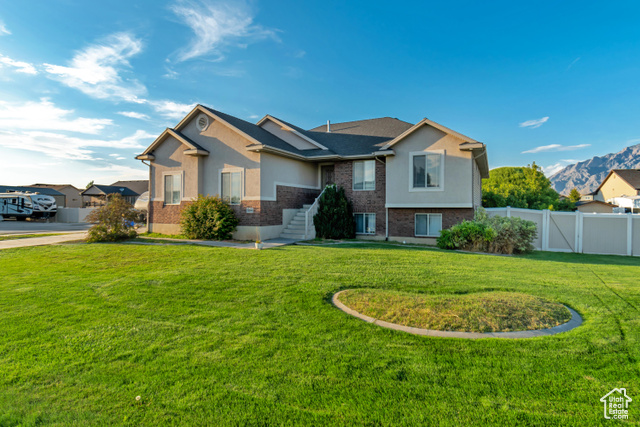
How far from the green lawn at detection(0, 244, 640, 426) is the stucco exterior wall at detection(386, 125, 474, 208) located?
7670 millimetres

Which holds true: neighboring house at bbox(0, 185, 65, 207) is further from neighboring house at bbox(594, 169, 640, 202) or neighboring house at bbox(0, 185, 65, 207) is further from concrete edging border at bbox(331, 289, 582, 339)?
neighboring house at bbox(594, 169, 640, 202)

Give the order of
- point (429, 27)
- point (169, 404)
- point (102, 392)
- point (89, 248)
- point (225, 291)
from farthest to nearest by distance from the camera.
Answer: point (429, 27) → point (89, 248) → point (225, 291) → point (102, 392) → point (169, 404)

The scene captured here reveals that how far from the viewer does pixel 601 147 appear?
121 feet

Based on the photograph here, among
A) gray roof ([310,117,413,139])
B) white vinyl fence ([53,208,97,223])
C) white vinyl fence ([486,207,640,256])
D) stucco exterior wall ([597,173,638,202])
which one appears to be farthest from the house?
stucco exterior wall ([597,173,638,202])

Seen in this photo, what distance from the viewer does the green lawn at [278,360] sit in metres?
→ 2.55

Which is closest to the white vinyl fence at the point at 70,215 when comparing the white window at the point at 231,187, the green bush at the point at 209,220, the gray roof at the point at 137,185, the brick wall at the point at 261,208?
the brick wall at the point at 261,208

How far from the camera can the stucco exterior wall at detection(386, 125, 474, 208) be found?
45.0 feet

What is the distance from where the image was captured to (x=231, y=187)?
15.6m

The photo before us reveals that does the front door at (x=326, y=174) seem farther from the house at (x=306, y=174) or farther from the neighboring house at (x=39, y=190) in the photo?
the neighboring house at (x=39, y=190)

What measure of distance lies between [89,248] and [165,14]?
380 inches

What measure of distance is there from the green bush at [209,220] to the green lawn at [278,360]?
8.10m

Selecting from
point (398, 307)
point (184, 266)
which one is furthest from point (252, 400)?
point (184, 266)

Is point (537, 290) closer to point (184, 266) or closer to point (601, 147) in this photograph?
point (184, 266)

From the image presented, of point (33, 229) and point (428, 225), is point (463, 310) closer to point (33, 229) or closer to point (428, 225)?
point (428, 225)
